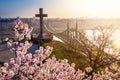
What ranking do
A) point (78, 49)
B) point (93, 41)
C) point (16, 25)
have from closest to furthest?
point (16, 25), point (93, 41), point (78, 49)

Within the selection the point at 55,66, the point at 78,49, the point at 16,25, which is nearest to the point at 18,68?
the point at 55,66

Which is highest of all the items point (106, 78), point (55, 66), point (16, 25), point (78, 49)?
point (16, 25)

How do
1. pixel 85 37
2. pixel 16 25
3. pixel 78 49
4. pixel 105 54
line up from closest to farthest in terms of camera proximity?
pixel 16 25 → pixel 105 54 → pixel 85 37 → pixel 78 49

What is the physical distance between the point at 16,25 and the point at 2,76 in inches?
96.9

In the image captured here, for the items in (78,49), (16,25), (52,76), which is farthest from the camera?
(78,49)

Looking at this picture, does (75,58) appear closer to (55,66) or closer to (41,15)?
(41,15)

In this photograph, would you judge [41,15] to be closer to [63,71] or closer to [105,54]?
[105,54]

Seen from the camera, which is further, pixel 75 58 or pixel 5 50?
pixel 5 50

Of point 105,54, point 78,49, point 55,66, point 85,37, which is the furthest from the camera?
point 78,49

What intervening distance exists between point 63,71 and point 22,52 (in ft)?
4.43

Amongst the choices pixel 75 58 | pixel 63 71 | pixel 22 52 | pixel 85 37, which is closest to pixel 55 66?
pixel 63 71

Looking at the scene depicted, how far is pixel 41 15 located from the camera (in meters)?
35.0

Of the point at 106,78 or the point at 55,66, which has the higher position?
the point at 55,66

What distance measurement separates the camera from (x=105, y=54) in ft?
79.8
